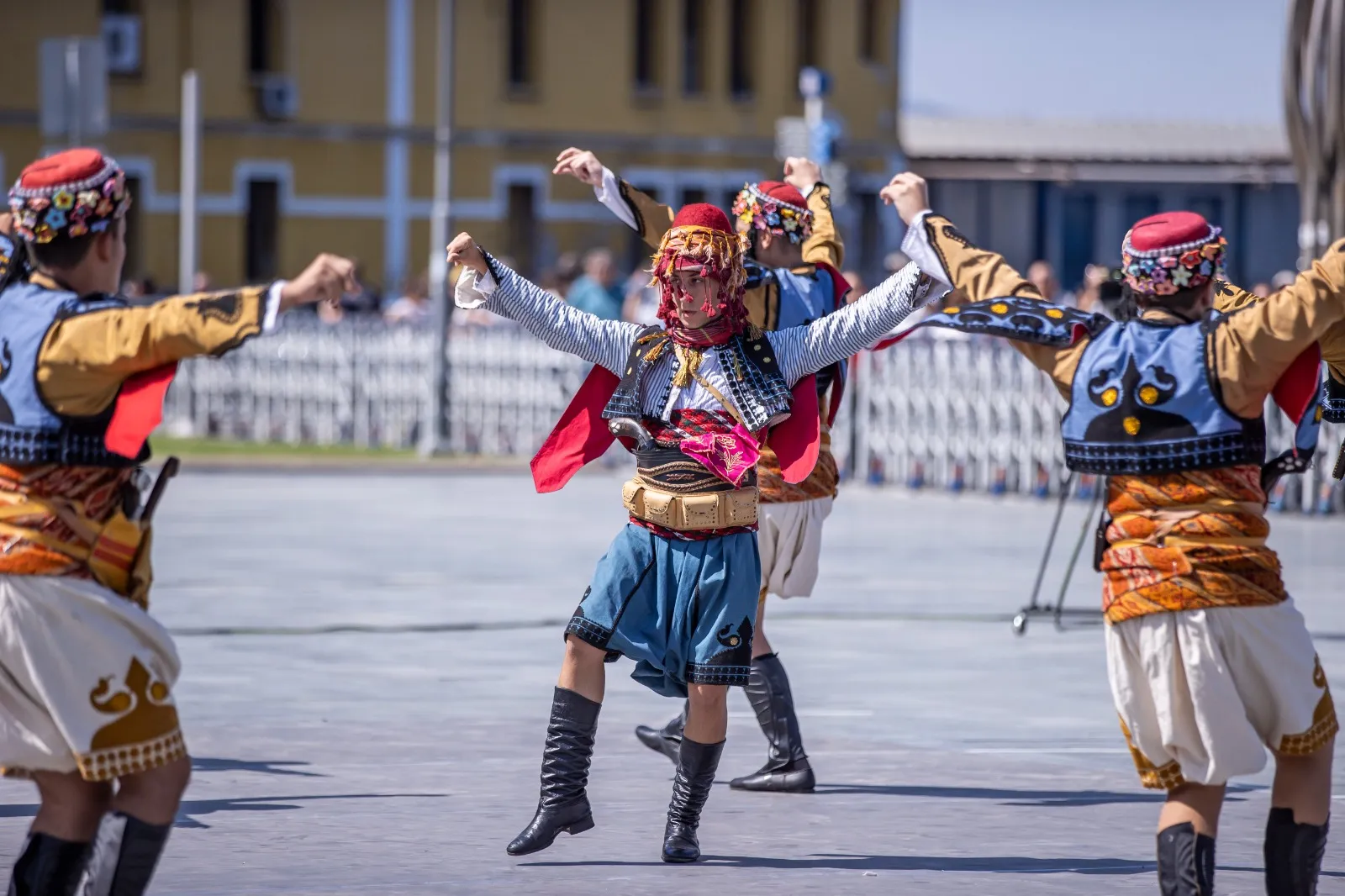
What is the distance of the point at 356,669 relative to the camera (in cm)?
1141

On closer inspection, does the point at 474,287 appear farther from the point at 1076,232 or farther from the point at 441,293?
the point at 1076,232

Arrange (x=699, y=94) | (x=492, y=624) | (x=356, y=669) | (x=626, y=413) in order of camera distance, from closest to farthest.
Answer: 1. (x=626, y=413)
2. (x=356, y=669)
3. (x=492, y=624)
4. (x=699, y=94)

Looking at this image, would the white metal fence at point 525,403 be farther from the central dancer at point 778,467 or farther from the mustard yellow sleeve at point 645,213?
the mustard yellow sleeve at point 645,213

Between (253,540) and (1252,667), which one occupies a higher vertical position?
(1252,667)

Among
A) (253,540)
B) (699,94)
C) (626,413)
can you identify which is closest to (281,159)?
(699,94)

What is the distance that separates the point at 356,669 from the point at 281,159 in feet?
110

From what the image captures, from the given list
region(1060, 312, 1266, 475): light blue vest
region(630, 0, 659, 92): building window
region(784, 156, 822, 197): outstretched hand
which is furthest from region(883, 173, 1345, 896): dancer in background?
region(630, 0, 659, 92): building window

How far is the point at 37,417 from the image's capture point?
18.3 ft

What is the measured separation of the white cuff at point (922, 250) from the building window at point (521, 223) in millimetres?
40284

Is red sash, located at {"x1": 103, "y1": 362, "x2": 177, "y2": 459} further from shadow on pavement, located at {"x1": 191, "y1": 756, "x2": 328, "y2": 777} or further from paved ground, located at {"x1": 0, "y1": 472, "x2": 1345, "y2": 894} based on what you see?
shadow on pavement, located at {"x1": 191, "y1": 756, "x2": 328, "y2": 777}

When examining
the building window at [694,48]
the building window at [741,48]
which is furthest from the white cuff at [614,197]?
the building window at [741,48]

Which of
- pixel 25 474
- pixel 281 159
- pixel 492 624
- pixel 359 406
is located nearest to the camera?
pixel 25 474

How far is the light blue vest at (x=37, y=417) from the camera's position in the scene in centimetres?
557

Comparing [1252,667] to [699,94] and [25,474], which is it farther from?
[699,94]
